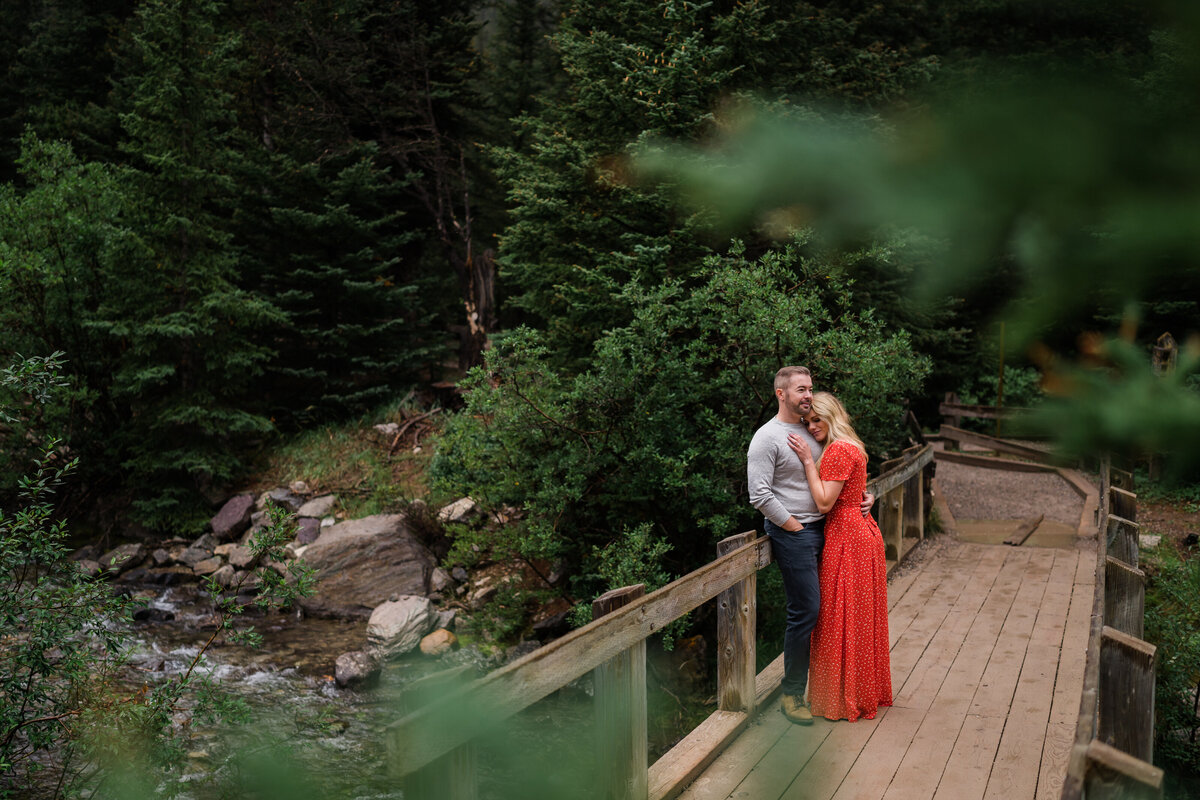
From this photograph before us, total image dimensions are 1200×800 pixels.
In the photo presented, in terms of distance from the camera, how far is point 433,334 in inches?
763

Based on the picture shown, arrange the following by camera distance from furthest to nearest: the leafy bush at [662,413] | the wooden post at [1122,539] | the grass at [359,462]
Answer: the grass at [359,462] < the leafy bush at [662,413] < the wooden post at [1122,539]

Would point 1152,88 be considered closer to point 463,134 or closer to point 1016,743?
point 1016,743

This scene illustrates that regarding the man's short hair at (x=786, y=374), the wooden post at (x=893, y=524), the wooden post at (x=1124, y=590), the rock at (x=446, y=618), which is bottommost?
the rock at (x=446, y=618)

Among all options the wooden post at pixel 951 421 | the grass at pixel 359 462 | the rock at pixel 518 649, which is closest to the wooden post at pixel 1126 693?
the rock at pixel 518 649

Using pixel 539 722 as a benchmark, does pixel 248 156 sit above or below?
above

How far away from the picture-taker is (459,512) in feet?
44.6

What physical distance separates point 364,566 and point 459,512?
1810mm

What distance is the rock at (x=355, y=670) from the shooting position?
377 inches

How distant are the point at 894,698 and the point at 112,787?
428cm

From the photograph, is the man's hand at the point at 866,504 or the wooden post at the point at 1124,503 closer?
the man's hand at the point at 866,504

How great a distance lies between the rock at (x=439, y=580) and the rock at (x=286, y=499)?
3.58 m

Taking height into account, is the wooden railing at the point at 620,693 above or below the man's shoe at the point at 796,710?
above

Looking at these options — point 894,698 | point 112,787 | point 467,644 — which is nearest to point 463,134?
point 467,644

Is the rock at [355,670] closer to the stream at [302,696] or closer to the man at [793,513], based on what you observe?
the stream at [302,696]
